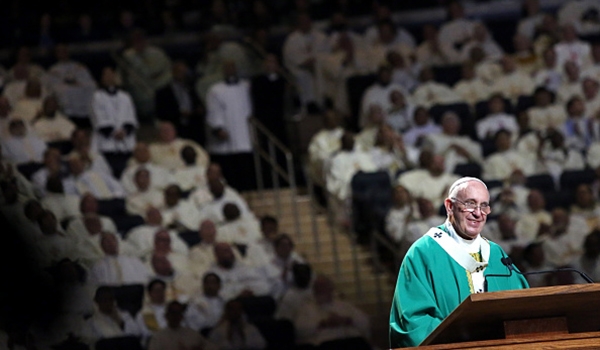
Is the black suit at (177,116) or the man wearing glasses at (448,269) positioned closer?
the man wearing glasses at (448,269)

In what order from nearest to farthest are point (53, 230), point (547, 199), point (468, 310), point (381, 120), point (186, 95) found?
point (468, 310), point (53, 230), point (547, 199), point (381, 120), point (186, 95)

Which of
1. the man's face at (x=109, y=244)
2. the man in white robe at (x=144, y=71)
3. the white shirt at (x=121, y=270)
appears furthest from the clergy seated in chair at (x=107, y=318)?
the man in white robe at (x=144, y=71)

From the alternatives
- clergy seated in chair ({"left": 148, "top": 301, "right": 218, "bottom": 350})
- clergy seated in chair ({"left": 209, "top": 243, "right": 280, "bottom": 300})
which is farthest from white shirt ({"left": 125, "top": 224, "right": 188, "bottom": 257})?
clergy seated in chair ({"left": 148, "top": 301, "right": 218, "bottom": 350})

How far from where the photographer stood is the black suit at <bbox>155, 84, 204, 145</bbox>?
1334 cm

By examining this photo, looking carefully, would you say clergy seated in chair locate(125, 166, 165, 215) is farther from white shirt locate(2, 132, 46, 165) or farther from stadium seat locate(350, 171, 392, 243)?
stadium seat locate(350, 171, 392, 243)

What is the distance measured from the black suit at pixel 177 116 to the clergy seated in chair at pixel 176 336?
12.8ft

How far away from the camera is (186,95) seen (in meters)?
13.5

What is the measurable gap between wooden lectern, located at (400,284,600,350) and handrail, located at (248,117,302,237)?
7610 millimetres

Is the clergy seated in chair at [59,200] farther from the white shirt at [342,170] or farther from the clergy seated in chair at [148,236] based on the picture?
the white shirt at [342,170]

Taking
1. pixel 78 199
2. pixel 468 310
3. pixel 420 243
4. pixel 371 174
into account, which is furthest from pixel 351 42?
pixel 468 310

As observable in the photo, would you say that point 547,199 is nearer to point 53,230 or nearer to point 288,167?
point 288,167

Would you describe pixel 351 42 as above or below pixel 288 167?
above

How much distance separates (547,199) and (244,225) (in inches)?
110

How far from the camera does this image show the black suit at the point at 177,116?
13.3 metres
